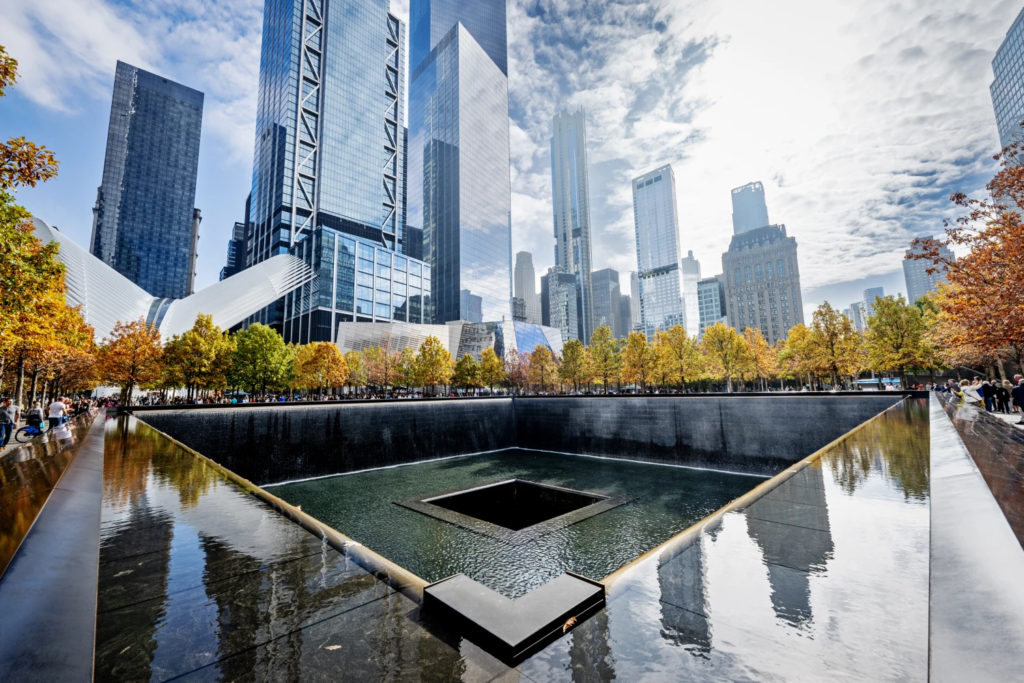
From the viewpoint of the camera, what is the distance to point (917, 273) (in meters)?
178

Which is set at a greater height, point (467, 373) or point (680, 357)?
point (680, 357)

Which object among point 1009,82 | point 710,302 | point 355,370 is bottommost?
point 355,370

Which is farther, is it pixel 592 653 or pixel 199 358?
pixel 199 358

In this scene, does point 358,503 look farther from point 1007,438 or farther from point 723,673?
point 1007,438

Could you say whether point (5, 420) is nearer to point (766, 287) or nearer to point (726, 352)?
point (726, 352)

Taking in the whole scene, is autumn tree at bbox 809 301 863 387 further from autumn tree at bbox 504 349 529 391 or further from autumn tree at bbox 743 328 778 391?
autumn tree at bbox 504 349 529 391

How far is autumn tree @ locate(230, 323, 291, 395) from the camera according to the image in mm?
40938

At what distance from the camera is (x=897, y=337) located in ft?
106

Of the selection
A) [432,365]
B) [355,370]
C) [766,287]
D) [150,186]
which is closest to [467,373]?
[432,365]

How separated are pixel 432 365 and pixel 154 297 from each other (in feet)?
147

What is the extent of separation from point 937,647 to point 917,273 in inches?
9523

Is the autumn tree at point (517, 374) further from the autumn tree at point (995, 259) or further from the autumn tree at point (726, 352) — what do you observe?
the autumn tree at point (995, 259)

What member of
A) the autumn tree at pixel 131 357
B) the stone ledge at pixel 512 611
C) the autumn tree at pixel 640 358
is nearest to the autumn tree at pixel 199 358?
the autumn tree at pixel 131 357

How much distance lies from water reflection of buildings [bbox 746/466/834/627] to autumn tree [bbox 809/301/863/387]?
36420 millimetres
